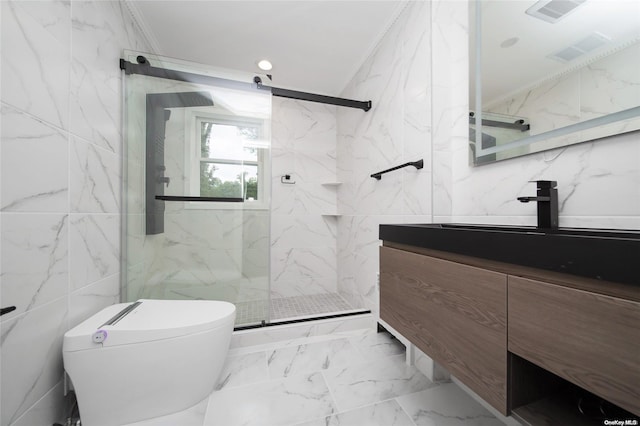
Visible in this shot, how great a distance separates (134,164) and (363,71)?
1870mm

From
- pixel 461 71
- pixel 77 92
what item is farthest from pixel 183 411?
pixel 461 71

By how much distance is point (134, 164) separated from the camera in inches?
58.6

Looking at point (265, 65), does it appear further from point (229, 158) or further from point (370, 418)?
point (370, 418)

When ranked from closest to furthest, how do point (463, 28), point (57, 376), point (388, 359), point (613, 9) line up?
1. point (613, 9)
2. point (57, 376)
3. point (463, 28)
4. point (388, 359)

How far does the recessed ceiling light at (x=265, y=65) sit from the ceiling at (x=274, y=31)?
4cm

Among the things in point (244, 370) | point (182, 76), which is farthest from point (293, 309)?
point (182, 76)

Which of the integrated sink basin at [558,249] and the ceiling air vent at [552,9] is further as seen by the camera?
the ceiling air vent at [552,9]

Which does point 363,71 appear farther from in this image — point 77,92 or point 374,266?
point 77,92

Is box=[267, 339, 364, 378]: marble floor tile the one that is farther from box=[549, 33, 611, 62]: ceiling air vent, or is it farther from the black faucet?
box=[549, 33, 611, 62]: ceiling air vent

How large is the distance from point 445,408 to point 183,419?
1159mm

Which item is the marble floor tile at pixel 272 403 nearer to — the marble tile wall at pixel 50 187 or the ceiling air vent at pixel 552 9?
the marble tile wall at pixel 50 187

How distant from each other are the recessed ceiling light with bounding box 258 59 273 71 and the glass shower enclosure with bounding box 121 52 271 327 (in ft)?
1.64

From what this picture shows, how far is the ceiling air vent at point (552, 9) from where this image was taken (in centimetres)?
82

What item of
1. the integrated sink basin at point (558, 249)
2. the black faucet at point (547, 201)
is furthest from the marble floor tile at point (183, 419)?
the black faucet at point (547, 201)
